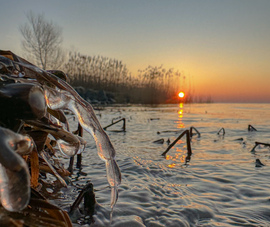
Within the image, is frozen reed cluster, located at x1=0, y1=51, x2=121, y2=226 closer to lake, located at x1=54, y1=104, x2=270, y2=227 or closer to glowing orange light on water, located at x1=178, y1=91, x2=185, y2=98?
lake, located at x1=54, y1=104, x2=270, y2=227

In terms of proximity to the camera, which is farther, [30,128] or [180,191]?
[180,191]

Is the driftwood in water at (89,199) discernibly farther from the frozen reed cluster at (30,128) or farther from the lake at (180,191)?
the frozen reed cluster at (30,128)

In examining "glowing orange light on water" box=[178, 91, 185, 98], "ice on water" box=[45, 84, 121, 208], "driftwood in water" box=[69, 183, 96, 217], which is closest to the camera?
"ice on water" box=[45, 84, 121, 208]

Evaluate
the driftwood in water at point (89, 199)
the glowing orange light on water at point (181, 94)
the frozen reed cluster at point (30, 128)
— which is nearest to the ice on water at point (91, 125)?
the frozen reed cluster at point (30, 128)

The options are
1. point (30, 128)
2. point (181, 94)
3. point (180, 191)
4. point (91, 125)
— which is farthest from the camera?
point (181, 94)

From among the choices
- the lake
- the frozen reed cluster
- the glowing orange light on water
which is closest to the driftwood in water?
the lake

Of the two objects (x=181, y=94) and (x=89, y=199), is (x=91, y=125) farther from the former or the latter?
(x=181, y=94)

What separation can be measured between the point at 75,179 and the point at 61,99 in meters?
1.22

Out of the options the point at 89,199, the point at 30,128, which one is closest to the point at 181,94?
the point at 89,199

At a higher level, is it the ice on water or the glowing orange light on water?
the glowing orange light on water

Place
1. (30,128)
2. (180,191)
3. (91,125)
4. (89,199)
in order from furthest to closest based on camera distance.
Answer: (180,191) < (89,199) < (30,128) < (91,125)

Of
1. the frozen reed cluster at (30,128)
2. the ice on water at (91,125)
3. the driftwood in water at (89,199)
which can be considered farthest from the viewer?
the driftwood in water at (89,199)

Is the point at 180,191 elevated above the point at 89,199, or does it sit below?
below

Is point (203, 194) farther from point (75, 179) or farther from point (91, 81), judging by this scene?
point (91, 81)
